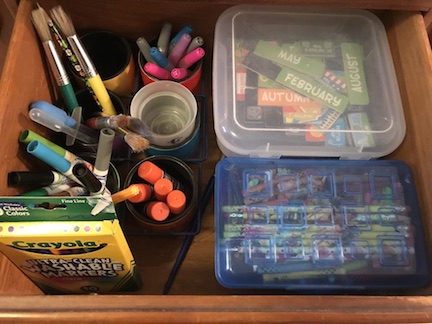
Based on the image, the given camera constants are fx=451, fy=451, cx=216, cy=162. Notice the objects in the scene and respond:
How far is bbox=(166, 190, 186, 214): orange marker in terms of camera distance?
1.92 feet

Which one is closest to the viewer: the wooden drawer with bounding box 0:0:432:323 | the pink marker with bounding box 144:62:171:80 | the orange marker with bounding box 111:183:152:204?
the wooden drawer with bounding box 0:0:432:323

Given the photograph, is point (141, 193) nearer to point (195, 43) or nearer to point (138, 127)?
point (138, 127)

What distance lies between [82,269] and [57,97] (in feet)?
0.90

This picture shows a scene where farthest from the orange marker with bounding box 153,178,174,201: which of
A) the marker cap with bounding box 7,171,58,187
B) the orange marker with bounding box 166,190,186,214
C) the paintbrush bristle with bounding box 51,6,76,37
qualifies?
the paintbrush bristle with bounding box 51,6,76,37

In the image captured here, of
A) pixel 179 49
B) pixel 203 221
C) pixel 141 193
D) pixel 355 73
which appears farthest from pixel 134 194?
pixel 355 73

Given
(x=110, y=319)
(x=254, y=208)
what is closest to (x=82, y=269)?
(x=110, y=319)

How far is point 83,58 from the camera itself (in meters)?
0.60

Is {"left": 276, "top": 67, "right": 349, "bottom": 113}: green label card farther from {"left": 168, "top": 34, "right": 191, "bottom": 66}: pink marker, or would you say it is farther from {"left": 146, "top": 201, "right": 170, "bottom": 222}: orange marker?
{"left": 146, "top": 201, "right": 170, "bottom": 222}: orange marker

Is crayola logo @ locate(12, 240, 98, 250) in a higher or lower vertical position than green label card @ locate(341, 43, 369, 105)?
lower

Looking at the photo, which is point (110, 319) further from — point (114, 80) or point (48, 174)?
point (114, 80)

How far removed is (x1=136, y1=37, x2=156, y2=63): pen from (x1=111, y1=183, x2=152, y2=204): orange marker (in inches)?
7.9

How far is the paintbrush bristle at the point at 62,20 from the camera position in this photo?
0.58 metres

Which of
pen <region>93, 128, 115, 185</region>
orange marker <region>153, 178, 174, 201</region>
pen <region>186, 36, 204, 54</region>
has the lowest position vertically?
orange marker <region>153, 178, 174, 201</region>

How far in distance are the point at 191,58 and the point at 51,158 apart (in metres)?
0.25
